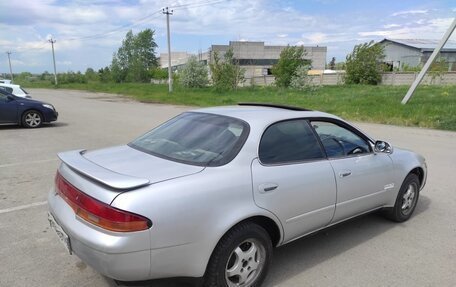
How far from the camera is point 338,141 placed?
13.3 ft

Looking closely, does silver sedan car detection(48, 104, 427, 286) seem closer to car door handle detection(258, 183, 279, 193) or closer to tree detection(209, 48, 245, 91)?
car door handle detection(258, 183, 279, 193)

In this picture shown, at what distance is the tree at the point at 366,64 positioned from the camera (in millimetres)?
39188

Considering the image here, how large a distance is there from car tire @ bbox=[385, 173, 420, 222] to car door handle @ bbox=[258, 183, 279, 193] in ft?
6.88

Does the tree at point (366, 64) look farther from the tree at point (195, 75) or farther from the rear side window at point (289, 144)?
the rear side window at point (289, 144)

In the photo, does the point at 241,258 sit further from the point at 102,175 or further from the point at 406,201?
the point at 406,201

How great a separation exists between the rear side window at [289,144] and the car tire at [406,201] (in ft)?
4.96

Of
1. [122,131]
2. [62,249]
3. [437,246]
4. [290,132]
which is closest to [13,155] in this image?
[122,131]

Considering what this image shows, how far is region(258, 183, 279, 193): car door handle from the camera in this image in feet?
10.1

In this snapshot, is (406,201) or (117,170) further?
(406,201)

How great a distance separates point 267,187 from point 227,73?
31142 millimetres

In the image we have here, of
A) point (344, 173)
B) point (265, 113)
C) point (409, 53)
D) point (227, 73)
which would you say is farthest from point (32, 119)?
point (409, 53)

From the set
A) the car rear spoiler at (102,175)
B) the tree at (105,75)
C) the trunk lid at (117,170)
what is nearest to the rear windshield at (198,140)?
the trunk lid at (117,170)

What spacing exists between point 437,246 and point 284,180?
2000mm

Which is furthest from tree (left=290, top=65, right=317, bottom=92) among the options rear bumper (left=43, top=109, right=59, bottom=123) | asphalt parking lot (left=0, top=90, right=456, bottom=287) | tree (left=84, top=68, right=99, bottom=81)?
tree (left=84, top=68, right=99, bottom=81)
